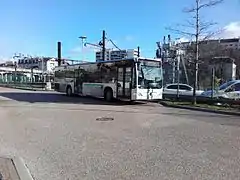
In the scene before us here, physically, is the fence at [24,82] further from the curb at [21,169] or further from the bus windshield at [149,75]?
the curb at [21,169]

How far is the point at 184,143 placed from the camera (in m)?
9.20

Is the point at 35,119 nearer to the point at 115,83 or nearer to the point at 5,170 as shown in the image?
the point at 5,170

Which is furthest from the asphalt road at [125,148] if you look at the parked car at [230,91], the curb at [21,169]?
the parked car at [230,91]

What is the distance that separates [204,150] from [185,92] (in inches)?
865

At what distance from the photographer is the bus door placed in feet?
76.0

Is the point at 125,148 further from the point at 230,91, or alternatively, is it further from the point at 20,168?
the point at 230,91

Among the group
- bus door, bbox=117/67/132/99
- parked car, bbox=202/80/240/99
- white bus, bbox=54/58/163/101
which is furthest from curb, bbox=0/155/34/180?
parked car, bbox=202/80/240/99

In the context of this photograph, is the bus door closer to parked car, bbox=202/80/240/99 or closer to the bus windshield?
the bus windshield

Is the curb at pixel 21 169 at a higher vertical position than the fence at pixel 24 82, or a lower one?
lower

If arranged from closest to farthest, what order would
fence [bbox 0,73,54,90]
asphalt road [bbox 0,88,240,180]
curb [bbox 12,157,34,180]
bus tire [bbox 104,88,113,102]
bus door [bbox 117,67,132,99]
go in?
curb [bbox 12,157,34,180]
asphalt road [bbox 0,88,240,180]
bus door [bbox 117,67,132,99]
bus tire [bbox 104,88,113,102]
fence [bbox 0,73,54,90]

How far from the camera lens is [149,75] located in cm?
2347

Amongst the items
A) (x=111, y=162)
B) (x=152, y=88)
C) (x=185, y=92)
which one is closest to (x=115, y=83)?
(x=152, y=88)

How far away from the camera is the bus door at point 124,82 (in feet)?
76.0

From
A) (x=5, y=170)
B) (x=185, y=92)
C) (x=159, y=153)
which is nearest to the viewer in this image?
(x=5, y=170)
